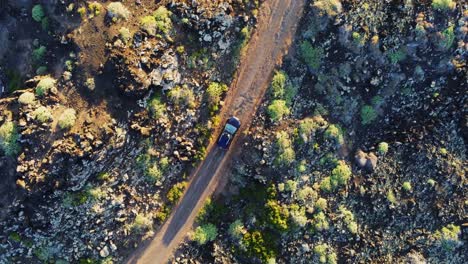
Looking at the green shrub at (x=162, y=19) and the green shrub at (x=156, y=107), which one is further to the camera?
the green shrub at (x=156, y=107)

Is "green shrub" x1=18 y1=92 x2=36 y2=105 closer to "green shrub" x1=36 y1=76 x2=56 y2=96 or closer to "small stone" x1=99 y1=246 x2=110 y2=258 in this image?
"green shrub" x1=36 y1=76 x2=56 y2=96

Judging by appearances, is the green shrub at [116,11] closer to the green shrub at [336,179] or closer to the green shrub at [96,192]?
the green shrub at [96,192]

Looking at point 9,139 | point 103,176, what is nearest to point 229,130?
point 103,176

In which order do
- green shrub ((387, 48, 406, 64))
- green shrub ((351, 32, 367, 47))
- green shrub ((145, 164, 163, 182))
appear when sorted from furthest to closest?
green shrub ((387, 48, 406, 64))
green shrub ((351, 32, 367, 47))
green shrub ((145, 164, 163, 182))

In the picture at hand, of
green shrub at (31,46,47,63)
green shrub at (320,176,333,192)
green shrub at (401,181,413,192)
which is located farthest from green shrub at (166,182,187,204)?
green shrub at (401,181,413,192)

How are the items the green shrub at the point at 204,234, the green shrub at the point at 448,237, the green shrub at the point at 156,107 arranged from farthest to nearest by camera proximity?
the green shrub at the point at 448,237 → the green shrub at the point at 204,234 → the green shrub at the point at 156,107

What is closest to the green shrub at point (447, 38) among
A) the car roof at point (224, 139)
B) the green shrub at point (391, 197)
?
the green shrub at point (391, 197)

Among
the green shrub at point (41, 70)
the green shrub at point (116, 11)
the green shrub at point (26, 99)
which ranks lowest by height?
the green shrub at point (26, 99)
